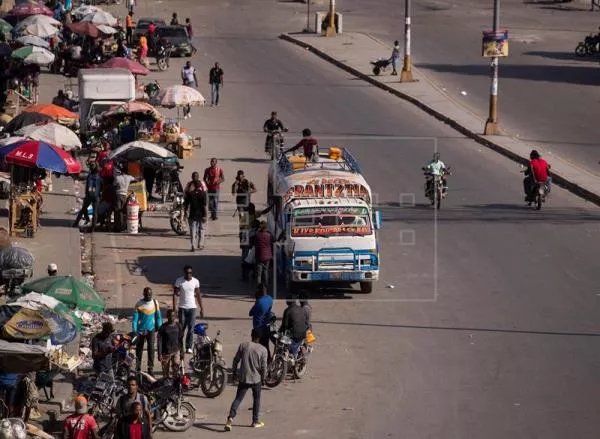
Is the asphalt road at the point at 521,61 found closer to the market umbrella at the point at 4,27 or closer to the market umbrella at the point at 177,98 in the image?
the market umbrella at the point at 177,98

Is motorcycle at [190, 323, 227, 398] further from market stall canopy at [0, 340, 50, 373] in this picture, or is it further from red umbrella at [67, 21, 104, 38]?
red umbrella at [67, 21, 104, 38]

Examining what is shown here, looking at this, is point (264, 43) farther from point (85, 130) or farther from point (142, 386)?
point (142, 386)

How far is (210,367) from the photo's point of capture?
963 inches

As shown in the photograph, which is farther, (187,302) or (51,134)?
(51,134)

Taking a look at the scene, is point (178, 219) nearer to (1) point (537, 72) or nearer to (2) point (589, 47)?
(1) point (537, 72)

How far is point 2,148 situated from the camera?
36281mm

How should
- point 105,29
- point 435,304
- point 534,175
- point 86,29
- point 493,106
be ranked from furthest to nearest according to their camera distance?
1. point 105,29
2. point 86,29
3. point 493,106
4. point 534,175
5. point 435,304

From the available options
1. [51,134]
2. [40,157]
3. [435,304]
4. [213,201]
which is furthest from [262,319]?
[51,134]

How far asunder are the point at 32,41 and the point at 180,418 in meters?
40.1

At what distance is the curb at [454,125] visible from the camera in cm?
4150

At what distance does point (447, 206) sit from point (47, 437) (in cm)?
1901

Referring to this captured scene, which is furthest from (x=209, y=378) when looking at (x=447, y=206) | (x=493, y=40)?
(x=493, y=40)

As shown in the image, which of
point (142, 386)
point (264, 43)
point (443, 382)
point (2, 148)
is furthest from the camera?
point (264, 43)

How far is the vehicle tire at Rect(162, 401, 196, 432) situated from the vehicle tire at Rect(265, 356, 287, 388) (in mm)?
2227
